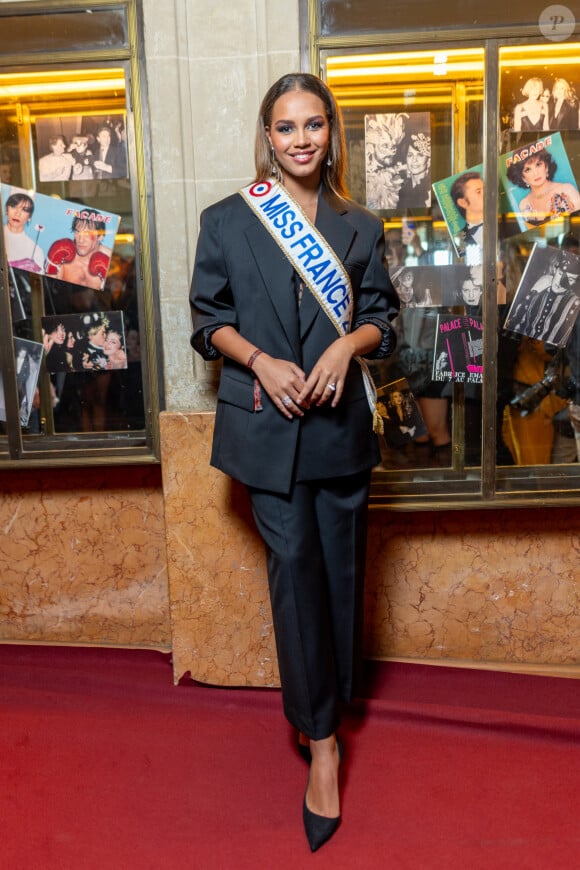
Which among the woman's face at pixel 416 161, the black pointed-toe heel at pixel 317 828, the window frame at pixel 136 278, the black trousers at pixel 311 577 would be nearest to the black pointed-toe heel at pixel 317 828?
the black pointed-toe heel at pixel 317 828

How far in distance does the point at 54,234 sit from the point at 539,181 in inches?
62.4

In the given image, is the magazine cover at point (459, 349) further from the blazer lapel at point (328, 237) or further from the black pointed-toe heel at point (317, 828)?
the black pointed-toe heel at point (317, 828)

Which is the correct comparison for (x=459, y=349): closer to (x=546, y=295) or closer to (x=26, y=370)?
(x=546, y=295)

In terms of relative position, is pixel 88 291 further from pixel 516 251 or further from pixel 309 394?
pixel 516 251

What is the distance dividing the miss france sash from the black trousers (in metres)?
0.44

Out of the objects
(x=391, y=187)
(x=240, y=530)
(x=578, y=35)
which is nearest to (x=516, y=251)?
(x=391, y=187)

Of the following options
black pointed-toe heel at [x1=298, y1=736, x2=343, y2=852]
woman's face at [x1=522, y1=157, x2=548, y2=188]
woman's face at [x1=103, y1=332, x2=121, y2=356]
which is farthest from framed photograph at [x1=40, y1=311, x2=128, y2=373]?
black pointed-toe heel at [x1=298, y1=736, x2=343, y2=852]

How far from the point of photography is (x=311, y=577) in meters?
1.92

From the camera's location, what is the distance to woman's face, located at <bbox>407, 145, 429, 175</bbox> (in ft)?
7.97

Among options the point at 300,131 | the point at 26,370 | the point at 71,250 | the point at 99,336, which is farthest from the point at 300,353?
the point at 26,370

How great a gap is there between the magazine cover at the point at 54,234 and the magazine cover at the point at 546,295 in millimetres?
1351

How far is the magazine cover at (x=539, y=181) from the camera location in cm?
240

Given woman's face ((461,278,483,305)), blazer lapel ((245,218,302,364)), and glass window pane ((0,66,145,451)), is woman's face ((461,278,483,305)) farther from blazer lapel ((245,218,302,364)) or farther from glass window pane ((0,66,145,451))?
glass window pane ((0,66,145,451))

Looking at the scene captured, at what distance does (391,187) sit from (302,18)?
0.56 meters
